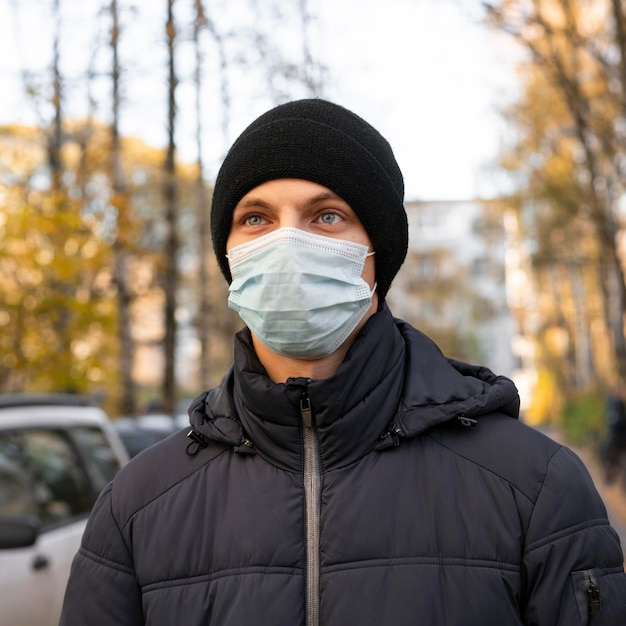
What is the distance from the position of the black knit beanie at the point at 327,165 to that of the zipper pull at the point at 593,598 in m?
0.87

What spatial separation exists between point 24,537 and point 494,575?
2910 millimetres

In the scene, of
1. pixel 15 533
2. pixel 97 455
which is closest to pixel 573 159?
pixel 97 455

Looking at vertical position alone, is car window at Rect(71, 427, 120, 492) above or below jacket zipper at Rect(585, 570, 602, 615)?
below

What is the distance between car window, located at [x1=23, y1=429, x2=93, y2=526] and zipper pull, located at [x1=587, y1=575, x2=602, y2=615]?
12.9ft

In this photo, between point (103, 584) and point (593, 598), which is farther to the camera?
point (103, 584)

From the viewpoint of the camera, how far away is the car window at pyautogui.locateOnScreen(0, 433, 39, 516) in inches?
200

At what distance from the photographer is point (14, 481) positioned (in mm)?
5176

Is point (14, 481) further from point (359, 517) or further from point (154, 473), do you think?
point (359, 517)

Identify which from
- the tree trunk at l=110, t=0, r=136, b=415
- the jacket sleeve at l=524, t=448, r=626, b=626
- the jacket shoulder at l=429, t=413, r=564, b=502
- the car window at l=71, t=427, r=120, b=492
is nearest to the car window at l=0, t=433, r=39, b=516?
the car window at l=71, t=427, r=120, b=492

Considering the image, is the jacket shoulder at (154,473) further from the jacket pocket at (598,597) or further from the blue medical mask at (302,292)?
the jacket pocket at (598,597)

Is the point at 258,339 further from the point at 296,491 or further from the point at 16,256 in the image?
the point at 16,256

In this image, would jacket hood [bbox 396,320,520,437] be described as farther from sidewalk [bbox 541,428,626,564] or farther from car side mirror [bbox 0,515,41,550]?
sidewalk [bbox 541,428,626,564]

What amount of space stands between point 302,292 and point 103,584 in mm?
779

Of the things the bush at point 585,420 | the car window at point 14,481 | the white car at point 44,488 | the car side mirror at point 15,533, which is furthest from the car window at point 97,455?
the bush at point 585,420
